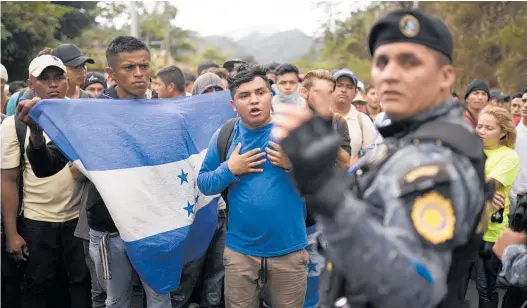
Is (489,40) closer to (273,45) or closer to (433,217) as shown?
(433,217)

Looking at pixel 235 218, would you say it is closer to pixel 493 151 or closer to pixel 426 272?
pixel 426 272

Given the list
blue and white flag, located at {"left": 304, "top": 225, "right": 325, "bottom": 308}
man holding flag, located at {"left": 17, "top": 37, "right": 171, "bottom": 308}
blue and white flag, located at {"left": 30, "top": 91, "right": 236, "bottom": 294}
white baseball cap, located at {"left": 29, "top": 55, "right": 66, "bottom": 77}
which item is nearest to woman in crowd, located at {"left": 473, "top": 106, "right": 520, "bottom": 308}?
blue and white flag, located at {"left": 304, "top": 225, "right": 325, "bottom": 308}

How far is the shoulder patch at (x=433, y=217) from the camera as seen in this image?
4.54ft

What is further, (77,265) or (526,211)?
(77,265)

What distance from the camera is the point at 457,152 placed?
1.47 metres

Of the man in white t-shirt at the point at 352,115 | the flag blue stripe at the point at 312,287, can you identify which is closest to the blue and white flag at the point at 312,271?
the flag blue stripe at the point at 312,287

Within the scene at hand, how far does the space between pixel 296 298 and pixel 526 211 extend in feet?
5.07

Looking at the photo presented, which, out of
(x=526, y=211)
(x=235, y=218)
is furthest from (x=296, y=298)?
(x=526, y=211)

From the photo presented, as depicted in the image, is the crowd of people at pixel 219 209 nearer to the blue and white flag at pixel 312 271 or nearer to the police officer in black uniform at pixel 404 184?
the blue and white flag at pixel 312 271

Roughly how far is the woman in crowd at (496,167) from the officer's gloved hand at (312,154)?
347cm

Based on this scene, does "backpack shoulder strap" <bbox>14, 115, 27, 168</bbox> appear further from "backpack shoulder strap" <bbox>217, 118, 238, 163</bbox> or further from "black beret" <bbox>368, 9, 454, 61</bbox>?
"black beret" <bbox>368, 9, 454, 61</bbox>

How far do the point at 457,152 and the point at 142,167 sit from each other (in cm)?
261

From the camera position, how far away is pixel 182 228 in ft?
12.4

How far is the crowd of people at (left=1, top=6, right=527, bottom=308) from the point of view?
130 inches
